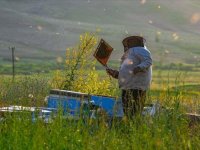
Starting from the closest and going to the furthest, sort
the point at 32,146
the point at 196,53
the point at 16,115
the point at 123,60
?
the point at 32,146 < the point at 16,115 < the point at 123,60 < the point at 196,53

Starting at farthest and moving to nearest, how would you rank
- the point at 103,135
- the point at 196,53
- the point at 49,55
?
the point at 196,53 → the point at 49,55 → the point at 103,135

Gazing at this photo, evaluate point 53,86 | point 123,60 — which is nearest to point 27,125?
point 123,60

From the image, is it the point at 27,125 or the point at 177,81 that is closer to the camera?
the point at 27,125

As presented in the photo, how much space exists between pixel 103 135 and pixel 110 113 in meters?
3.14

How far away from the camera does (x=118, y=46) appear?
611 feet

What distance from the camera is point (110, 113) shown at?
1046 centimetres

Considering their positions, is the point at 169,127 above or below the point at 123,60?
below

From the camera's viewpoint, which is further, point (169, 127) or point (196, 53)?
point (196, 53)

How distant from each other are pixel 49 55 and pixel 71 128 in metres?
170

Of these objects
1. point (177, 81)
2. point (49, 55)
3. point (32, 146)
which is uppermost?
point (49, 55)

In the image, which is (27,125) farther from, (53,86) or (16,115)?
(53,86)

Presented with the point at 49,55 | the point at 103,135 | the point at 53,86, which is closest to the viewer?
the point at 103,135

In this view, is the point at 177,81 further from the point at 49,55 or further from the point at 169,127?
the point at 49,55

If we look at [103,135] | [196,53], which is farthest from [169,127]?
[196,53]
